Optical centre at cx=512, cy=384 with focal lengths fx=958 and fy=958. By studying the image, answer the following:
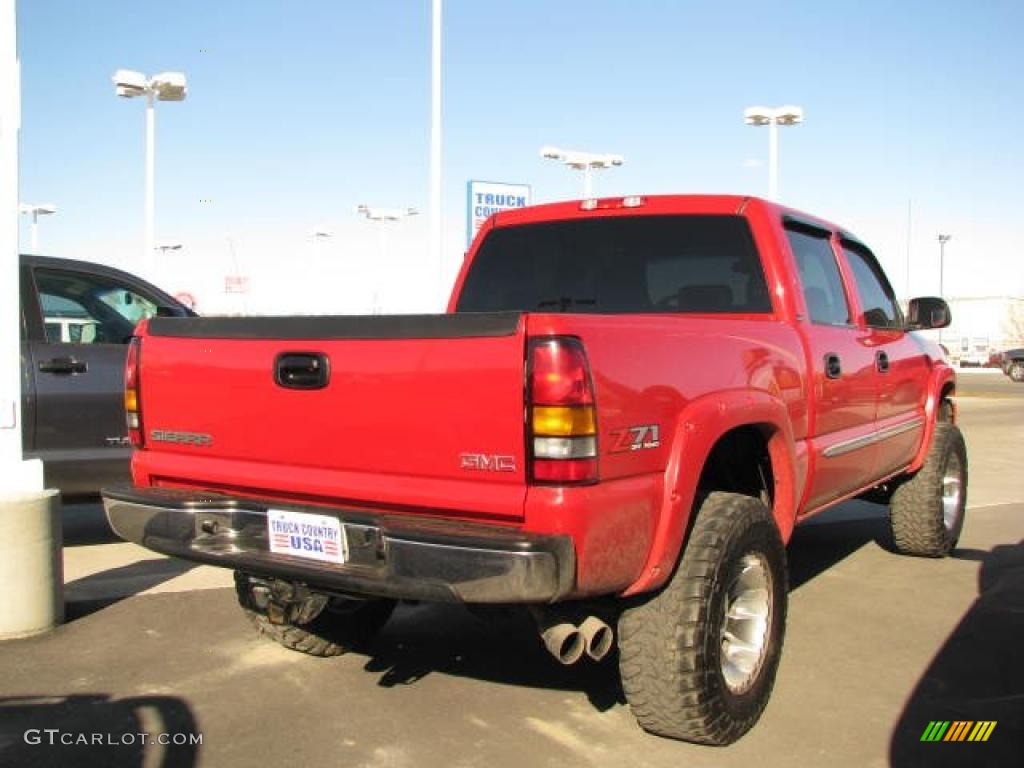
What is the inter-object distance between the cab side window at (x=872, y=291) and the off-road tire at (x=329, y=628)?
2945 mm

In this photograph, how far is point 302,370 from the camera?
3119mm

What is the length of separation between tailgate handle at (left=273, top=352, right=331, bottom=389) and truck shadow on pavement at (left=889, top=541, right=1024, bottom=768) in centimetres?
231

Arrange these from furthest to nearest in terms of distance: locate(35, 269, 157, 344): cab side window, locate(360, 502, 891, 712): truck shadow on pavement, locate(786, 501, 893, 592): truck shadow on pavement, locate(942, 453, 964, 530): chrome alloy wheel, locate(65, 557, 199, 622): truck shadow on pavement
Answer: locate(942, 453, 964, 530): chrome alloy wheel, locate(35, 269, 157, 344): cab side window, locate(786, 501, 893, 592): truck shadow on pavement, locate(65, 557, 199, 622): truck shadow on pavement, locate(360, 502, 891, 712): truck shadow on pavement

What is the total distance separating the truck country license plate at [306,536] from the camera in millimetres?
2943

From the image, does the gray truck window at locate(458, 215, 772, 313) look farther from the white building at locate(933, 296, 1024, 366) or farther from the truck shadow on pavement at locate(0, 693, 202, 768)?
the white building at locate(933, 296, 1024, 366)

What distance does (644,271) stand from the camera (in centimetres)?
441

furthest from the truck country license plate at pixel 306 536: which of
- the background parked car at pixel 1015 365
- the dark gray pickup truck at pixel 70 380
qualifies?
the background parked car at pixel 1015 365

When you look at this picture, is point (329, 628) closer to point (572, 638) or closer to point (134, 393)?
point (134, 393)

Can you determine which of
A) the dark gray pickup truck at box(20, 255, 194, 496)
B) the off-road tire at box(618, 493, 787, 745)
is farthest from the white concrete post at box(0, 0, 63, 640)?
the off-road tire at box(618, 493, 787, 745)

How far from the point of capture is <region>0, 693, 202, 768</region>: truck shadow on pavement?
3213mm

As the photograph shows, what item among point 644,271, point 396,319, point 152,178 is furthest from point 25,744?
point 152,178

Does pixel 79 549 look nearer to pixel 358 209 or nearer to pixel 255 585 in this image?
pixel 255 585

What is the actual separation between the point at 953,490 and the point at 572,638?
4.39 meters

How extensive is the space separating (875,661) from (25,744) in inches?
135
